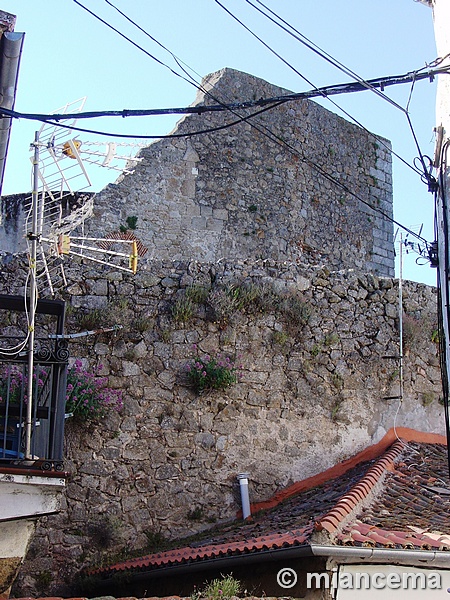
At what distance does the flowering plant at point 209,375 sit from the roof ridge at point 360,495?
6.24 ft

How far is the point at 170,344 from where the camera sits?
1023 cm

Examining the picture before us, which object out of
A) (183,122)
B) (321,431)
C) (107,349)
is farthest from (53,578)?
(183,122)

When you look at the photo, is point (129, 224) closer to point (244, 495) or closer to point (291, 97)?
point (244, 495)

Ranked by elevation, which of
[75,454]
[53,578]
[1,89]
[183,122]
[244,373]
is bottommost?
[53,578]

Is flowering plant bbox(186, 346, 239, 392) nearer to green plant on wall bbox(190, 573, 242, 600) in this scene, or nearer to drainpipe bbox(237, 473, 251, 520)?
drainpipe bbox(237, 473, 251, 520)

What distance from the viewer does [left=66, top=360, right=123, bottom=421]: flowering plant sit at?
31.0ft

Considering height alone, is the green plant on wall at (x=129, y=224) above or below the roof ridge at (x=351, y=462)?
above

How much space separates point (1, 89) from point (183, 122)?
844 centimetres

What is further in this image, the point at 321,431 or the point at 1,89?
the point at 321,431

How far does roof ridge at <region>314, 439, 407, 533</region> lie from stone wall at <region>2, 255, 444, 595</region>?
2.53ft

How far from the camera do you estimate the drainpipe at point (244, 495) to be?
32.0 feet

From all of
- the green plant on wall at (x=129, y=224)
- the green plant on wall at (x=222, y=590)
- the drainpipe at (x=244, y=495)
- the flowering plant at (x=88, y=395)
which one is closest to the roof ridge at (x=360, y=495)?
the green plant on wall at (x=222, y=590)

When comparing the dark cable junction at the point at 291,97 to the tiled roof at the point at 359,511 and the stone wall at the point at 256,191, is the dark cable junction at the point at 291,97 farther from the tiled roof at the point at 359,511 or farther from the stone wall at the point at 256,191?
the stone wall at the point at 256,191

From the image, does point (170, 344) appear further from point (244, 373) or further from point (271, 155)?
point (271, 155)
